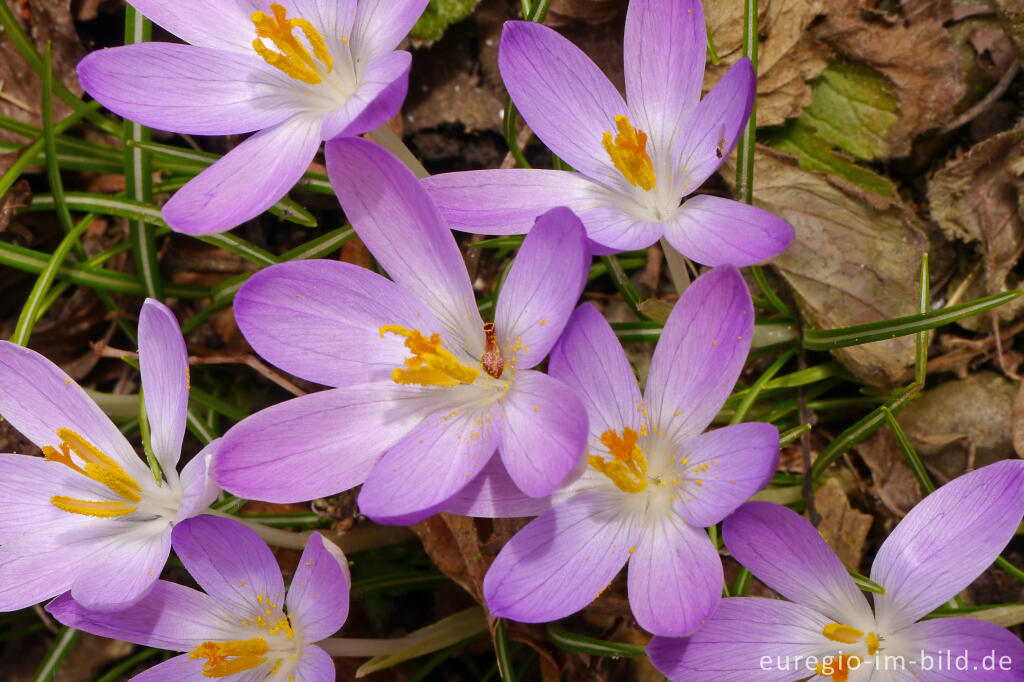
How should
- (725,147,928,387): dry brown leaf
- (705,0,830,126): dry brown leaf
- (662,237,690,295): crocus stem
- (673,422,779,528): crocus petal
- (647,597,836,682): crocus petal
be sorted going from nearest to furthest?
(673,422,779,528): crocus petal → (647,597,836,682): crocus petal → (662,237,690,295): crocus stem → (725,147,928,387): dry brown leaf → (705,0,830,126): dry brown leaf

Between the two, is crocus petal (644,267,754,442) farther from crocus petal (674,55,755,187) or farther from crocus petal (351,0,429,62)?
crocus petal (351,0,429,62)

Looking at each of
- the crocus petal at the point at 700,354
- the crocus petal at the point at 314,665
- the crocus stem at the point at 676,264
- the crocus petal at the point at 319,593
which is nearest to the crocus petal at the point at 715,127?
the crocus stem at the point at 676,264

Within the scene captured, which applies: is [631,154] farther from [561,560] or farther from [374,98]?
[561,560]

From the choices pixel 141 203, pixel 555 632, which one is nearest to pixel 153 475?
pixel 141 203

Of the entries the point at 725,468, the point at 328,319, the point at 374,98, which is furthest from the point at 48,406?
the point at 725,468

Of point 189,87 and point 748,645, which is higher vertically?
point 189,87

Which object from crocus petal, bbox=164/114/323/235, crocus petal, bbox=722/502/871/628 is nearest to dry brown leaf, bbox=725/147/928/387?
crocus petal, bbox=722/502/871/628
